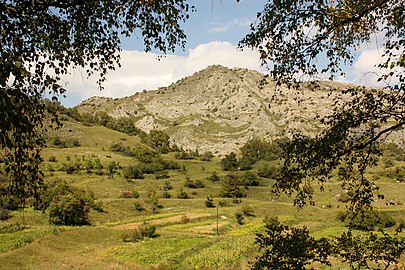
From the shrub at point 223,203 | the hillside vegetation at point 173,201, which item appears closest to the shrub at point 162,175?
the hillside vegetation at point 173,201

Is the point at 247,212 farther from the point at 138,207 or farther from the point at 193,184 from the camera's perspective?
the point at 193,184

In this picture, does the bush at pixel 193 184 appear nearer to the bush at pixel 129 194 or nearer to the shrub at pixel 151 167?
the shrub at pixel 151 167

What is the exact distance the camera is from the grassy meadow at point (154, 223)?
34156mm

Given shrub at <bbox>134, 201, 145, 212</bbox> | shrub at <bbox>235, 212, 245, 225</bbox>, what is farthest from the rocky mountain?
shrub at <bbox>134, 201, 145, 212</bbox>

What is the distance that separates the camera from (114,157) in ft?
344

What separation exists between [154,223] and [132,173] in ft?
123

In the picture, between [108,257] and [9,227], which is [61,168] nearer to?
[9,227]

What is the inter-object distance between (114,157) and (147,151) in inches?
397

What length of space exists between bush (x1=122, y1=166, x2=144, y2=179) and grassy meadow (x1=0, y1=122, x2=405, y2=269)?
1.86m

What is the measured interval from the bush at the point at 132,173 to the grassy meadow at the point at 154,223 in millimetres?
1855

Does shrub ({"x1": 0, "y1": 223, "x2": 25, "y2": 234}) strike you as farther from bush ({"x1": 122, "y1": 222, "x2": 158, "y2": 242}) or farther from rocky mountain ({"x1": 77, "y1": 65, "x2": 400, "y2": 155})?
rocky mountain ({"x1": 77, "y1": 65, "x2": 400, "y2": 155})

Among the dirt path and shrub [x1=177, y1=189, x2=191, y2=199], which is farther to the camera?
shrub [x1=177, y1=189, x2=191, y2=199]

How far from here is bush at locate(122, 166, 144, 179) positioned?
88.7 meters

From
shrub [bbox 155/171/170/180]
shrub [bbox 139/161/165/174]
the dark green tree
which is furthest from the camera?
shrub [bbox 139/161/165/174]
